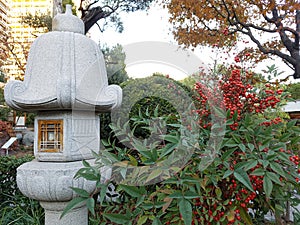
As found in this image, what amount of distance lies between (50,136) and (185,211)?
1155 mm

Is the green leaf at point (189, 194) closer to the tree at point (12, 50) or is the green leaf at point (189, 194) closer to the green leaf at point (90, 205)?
the green leaf at point (90, 205)

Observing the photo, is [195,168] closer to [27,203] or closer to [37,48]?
[37,48]

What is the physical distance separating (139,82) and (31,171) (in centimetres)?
163

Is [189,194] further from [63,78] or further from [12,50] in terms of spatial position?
[12,50]

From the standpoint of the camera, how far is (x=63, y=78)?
1.48 m

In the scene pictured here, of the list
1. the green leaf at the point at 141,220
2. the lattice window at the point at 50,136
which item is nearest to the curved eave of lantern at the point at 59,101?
the lattice window at the point at 50,136

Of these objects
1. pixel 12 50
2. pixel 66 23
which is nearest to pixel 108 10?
pixel 12 50

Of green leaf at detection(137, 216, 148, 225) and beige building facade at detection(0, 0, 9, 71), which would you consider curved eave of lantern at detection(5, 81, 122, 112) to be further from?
beige building facade at detection(0, 0, 9, 71)

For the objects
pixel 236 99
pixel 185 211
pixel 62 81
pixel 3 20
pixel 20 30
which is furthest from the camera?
pixel 3 20

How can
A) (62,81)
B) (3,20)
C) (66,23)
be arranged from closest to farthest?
(62,81) < (66,23) < (3,20)

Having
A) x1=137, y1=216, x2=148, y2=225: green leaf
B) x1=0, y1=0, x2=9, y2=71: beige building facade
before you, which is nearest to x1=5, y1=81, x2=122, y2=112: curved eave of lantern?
x1=137, y1=216, x2=148, y2=225: green leaf

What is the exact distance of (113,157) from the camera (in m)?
1.02

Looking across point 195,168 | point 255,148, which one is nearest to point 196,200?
point 195,168

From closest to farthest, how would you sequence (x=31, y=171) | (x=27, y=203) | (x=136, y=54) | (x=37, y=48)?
(x=136, y=54)
(x=31, y=171)
(x=37, y=48)
(x=27, y=203)
